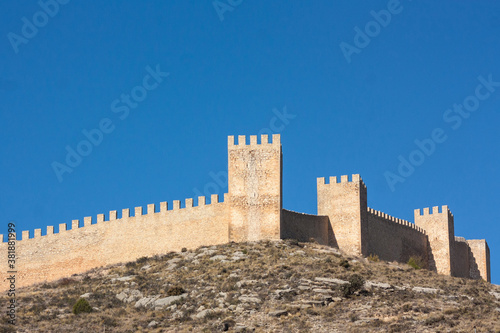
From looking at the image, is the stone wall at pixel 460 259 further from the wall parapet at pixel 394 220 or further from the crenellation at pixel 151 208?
the crenellation at pixel 151 208

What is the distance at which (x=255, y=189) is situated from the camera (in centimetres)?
4525

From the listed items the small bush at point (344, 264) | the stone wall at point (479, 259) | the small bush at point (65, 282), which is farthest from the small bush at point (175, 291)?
the stone wall at point (479, 259)

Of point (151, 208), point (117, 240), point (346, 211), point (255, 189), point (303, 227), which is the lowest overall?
point (117, 240)

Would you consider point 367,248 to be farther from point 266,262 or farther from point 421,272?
point 266,262

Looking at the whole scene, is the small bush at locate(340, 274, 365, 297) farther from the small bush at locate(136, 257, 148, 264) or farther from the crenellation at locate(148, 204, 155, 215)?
the crenellation at locate(148, 204, 155, 215)

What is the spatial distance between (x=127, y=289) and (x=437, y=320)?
13257 millimetres

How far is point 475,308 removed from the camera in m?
34.6

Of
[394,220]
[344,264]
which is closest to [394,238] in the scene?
[394,220]

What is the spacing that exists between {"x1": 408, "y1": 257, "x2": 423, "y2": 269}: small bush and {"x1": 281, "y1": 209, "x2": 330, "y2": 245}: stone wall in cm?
450

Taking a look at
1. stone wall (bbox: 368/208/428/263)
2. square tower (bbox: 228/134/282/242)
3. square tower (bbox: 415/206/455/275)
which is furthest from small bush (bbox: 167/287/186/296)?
square tower (bbox: 415/206/455/275)

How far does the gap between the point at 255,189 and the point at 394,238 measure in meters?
9.65

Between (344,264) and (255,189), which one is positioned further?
(255,189)

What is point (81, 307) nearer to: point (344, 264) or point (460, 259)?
point (344, 264)

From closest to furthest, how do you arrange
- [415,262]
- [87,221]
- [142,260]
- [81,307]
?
[81,307] < [142,260] < [87,221] < [415,262]
